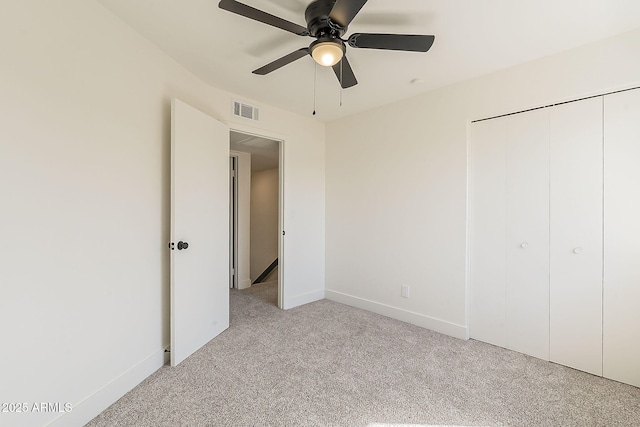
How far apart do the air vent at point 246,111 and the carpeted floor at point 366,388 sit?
2.28 metres

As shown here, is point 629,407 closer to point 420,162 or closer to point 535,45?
point 420,162

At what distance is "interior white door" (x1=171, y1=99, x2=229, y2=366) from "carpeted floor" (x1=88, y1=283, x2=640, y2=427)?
0.73 feet

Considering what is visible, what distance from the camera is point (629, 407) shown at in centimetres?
170

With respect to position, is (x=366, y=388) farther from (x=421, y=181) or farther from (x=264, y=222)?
(x=264, y=222)

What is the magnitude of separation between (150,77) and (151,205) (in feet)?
3.12

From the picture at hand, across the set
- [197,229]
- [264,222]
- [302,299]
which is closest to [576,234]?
[302,299]

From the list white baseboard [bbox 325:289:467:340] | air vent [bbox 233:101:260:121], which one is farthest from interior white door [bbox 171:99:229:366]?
white baseboard [bbox 325:289:467:340]

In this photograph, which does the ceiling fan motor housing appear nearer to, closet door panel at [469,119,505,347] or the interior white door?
the interior white door

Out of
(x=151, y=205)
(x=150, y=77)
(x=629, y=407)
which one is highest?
(x=150, y=77)

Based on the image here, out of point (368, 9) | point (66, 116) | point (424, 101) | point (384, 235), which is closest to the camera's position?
point (66, 116)

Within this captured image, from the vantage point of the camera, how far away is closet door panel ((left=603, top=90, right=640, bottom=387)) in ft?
6.19

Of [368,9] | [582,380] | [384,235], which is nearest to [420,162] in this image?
[384,235]

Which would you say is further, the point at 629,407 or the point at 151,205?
the point at 151,205

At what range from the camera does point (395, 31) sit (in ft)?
6.18
